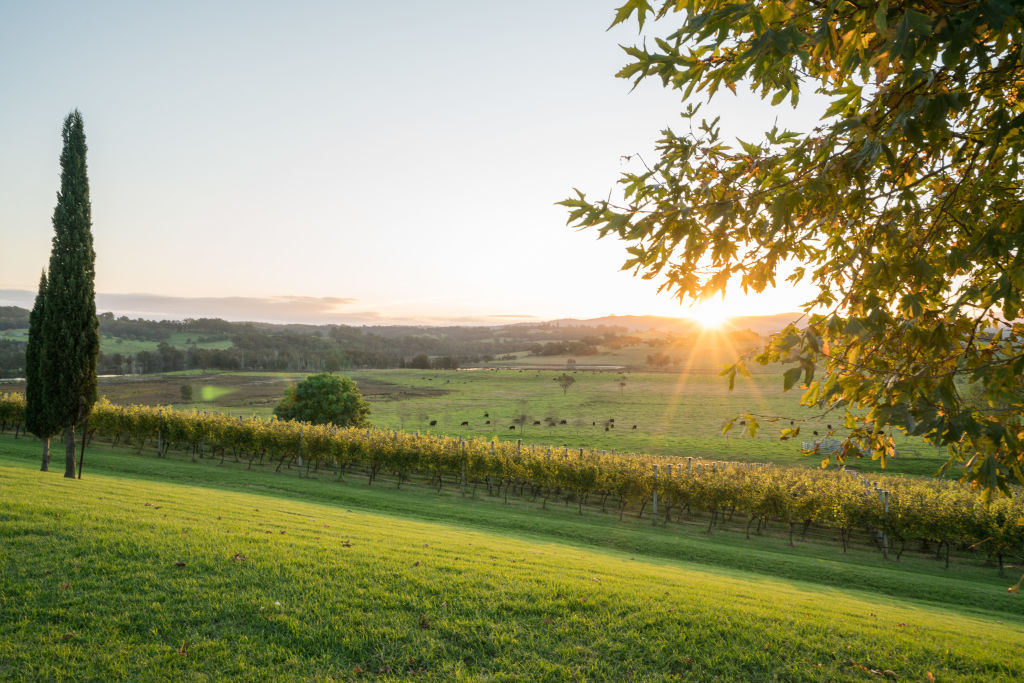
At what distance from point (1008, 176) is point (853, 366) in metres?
2.03

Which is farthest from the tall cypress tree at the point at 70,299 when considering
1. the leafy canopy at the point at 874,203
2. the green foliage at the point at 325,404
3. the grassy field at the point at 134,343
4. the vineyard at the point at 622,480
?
the grassy field at the point at 134,343

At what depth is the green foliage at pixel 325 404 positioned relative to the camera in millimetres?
41031

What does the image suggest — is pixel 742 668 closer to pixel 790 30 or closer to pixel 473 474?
pixel 790 30

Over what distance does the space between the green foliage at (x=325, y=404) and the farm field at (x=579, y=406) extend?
1230 centimetres

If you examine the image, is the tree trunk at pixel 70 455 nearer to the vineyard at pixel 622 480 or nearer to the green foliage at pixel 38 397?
the green foliage at pixel 38 397

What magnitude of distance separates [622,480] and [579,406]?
51229 mm

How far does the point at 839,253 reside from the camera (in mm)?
4086

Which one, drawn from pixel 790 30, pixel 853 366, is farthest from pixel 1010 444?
pixel 790 30

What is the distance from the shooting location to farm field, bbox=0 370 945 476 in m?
45.3

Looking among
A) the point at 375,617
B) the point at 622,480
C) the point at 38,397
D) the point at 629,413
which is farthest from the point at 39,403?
the point at 629,413

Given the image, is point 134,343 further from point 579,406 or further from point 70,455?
point 70,455

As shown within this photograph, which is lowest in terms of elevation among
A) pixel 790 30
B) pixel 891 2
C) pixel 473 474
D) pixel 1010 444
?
pixel 473 474

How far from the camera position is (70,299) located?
16562 mm

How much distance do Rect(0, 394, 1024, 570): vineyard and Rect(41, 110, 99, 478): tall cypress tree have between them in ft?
46.4
